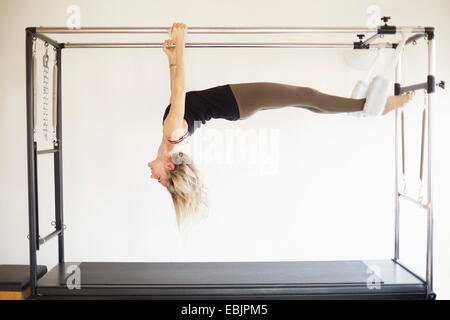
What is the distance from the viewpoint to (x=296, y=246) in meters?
3.40

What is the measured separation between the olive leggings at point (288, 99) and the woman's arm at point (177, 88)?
38cm

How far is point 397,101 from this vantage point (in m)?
2.45

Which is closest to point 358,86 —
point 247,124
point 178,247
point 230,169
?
point 247,124

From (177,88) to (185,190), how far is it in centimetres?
66

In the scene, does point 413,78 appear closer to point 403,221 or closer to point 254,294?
point 403,221

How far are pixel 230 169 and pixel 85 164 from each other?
3.96ft

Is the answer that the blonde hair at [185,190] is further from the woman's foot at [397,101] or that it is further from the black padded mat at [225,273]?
the woman's foot at [397,101]

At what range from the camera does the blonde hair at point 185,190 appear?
252 centimetres

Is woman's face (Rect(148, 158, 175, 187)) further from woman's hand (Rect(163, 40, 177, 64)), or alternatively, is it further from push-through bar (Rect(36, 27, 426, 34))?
push-through bar (Rect(36, 27, 426, 34))

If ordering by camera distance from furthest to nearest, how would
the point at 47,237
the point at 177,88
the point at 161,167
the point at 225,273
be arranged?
the point at 225,273, the point at 47,237, the point at 161,167, the point at 177,88

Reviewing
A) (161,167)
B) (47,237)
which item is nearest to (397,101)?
(161,167)

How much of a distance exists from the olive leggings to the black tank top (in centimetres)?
5

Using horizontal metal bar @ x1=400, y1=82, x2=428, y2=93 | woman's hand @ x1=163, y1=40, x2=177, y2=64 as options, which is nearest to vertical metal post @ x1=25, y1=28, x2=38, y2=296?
woman's hand @ x1=163, y1=40, x2=177, y2=64

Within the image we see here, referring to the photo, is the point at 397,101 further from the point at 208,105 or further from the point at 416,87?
the point at 208,105
